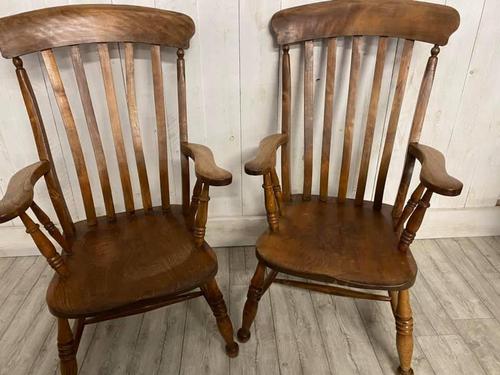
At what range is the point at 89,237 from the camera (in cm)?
113

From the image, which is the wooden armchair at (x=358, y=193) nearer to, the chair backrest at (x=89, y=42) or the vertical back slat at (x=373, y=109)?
the vertical back slat at (x=373, y=109)

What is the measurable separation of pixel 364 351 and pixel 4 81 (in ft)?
5.26

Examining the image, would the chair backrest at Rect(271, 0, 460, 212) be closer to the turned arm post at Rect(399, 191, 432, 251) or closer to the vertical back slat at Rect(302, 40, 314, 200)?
the vertical back slat at Rect(302, 40, 314, 200)

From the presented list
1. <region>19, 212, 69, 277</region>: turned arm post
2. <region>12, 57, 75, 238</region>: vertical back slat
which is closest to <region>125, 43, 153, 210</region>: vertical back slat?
<region>12, 57, 75, 238</region>: vertical back slat

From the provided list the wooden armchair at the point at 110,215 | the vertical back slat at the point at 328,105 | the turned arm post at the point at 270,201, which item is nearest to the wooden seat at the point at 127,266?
the wooden armchair at the point at 110,215

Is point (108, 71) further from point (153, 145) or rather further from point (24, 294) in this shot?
point (24, 294)

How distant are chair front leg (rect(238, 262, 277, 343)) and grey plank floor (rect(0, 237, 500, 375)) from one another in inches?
2.1

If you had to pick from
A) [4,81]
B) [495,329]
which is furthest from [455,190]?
[4,81]

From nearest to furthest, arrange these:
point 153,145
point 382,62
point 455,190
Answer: point 455,190 < point 382,62 < point 153,145

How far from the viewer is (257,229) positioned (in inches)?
66.1

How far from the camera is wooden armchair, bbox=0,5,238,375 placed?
3.03ft

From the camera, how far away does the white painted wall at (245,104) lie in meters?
1.26

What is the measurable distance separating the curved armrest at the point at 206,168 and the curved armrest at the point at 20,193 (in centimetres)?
41

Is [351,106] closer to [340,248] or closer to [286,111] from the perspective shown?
[286,111]
